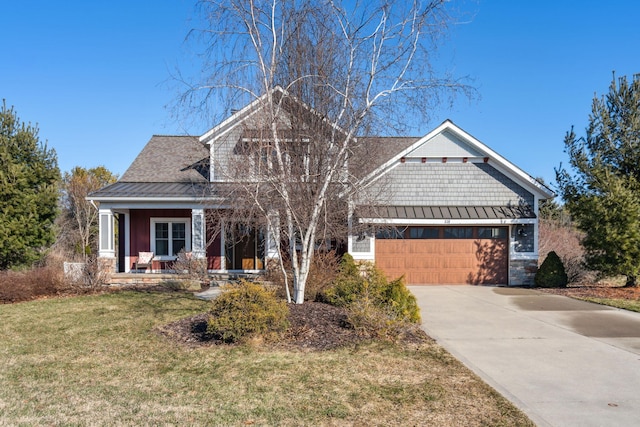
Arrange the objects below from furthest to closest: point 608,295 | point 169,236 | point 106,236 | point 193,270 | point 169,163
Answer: point 169,163 → point 169,236 → point 106,236 → point 193,270 → point 608,295

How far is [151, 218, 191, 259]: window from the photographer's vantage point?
17.5m

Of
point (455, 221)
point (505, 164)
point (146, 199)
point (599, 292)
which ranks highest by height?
point (505, 164)

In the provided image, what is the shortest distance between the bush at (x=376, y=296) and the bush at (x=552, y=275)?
8.36 metres

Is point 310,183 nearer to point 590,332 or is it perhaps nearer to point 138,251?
point 590,332

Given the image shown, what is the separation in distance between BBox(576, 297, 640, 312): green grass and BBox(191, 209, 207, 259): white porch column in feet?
41.3

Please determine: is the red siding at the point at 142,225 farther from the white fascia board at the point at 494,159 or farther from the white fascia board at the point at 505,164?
the white fascia board at the point at 505,164

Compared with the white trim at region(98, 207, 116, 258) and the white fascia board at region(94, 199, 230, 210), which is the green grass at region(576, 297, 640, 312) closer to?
the white fascia board at region(94, 199, 230, 210)

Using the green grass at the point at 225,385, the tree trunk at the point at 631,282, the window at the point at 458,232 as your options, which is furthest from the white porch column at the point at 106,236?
the tree trunk at the point at 631,282

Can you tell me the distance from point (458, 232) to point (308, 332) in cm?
1050

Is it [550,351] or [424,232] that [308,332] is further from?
[424,232]

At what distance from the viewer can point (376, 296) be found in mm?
9047

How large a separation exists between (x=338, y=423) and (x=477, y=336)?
478cm

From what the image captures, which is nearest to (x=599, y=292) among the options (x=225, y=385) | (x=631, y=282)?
(x=631, y=282)

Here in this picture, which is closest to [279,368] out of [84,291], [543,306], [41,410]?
[41,410]
